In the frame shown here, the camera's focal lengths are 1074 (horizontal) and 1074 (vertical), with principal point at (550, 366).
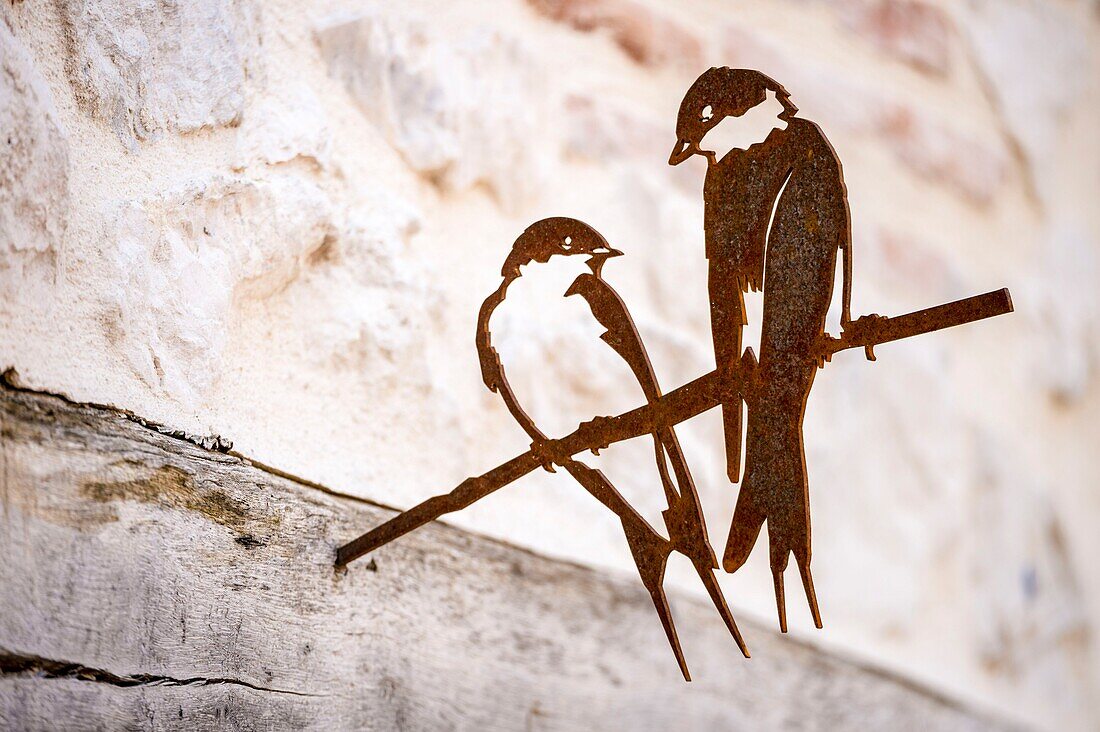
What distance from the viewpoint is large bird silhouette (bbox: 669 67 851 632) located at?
1.86 ft

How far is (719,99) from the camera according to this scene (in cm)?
61

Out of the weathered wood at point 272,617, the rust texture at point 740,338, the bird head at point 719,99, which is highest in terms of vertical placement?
the bird head at point 719,99

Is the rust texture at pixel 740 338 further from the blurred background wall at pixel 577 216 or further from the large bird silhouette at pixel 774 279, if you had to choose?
the blurred background wall at pixel 577 216

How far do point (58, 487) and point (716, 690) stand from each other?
56 centimetres

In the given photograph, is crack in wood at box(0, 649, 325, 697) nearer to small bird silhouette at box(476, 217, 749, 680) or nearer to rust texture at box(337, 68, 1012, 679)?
rust texture at box(337, 68, 1012, 679)

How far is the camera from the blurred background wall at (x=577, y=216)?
0.61 meters

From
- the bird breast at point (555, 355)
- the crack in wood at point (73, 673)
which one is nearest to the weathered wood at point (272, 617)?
the crack in wood at point (73, 673)

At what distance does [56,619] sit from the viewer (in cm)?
52

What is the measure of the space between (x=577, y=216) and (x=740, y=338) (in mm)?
330

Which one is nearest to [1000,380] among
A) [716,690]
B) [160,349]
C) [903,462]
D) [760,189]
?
[903,462]

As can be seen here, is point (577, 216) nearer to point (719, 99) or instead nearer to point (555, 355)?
point (555, 355)

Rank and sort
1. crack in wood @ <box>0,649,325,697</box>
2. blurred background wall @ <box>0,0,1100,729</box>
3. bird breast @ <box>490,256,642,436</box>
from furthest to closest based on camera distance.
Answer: bird breast @ <box>490,256,642,436</box> → blurred background wall @ <box>0,0,1100,729</box> → crack in wood @ <box>0,649,325,697</box>

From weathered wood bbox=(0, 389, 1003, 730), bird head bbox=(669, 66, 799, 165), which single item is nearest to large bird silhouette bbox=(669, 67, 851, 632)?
bird head bbox=(669, 66, 799, 165)

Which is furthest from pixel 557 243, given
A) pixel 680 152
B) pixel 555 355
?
pixel 555 355
